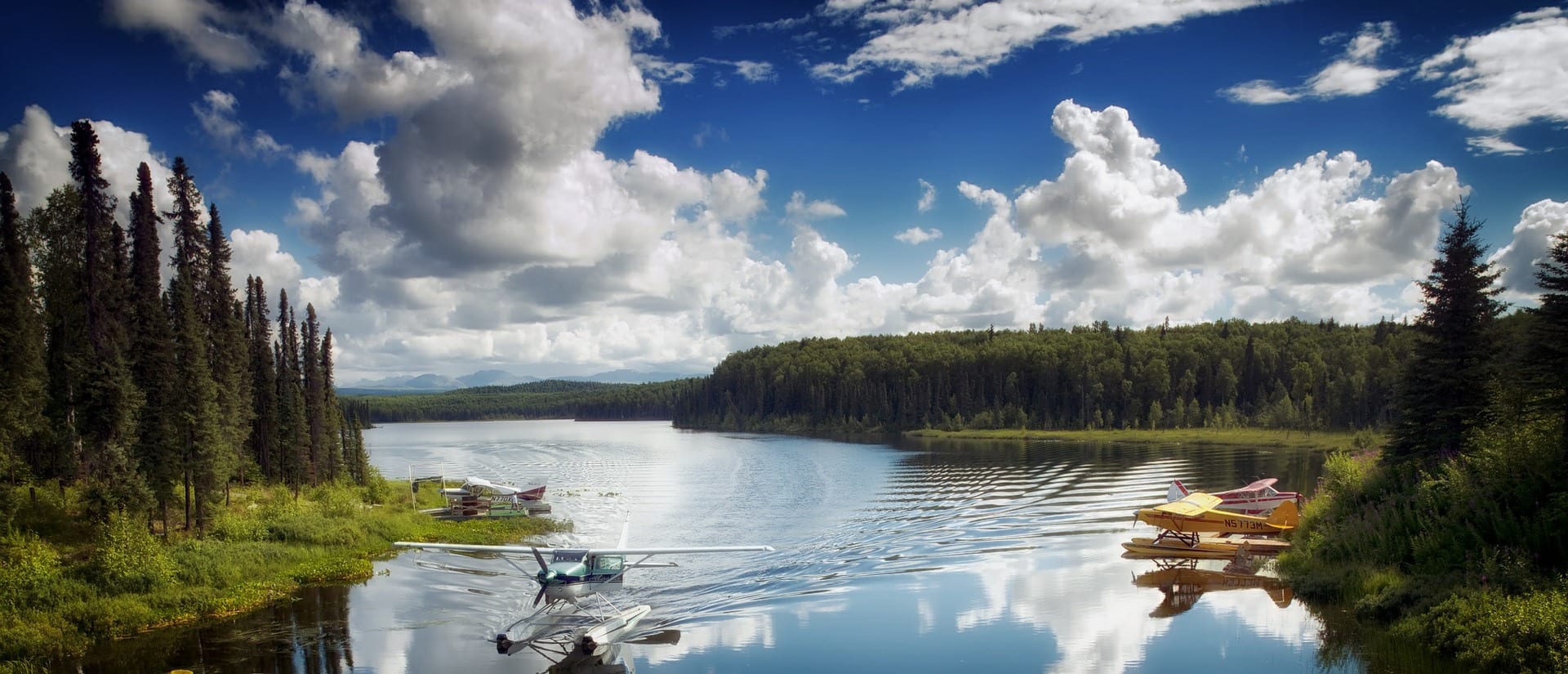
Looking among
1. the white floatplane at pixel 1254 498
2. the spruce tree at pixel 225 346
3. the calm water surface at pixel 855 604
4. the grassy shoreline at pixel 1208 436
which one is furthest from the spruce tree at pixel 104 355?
the grassy shoreline at pixel 1208 436

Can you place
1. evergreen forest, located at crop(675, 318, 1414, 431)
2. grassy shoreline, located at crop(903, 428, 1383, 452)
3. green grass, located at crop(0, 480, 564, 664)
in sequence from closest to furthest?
1. green grass, located at crop(0, 480, 564, 664)
2. grassy shoreline, located at crop(903, 428, 1383, 452)
3. evergreen forest, located at crop(675, 318, 1414, 431)

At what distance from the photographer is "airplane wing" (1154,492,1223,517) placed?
29438 millimetres

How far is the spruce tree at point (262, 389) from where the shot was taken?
4775 cm

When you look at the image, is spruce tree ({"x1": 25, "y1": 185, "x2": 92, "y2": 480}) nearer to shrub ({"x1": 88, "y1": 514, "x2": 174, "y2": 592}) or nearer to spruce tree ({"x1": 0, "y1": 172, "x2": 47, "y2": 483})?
spruce tree ({"x1": 0, "y1": 172, "x2": 47, "y2": 483})

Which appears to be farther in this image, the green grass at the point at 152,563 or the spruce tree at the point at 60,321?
the spruce tree at the point at 60,321

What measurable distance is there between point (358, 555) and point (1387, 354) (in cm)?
10344

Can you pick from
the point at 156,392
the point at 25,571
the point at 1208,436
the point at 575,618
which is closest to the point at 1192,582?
the point at 575,618

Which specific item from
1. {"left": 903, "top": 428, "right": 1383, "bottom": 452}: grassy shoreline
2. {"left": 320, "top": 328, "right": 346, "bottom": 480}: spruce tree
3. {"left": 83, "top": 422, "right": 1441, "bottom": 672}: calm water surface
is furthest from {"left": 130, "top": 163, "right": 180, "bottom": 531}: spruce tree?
{"left": 903, "top": 428, "right": 1383, "bottom": 452}: grassy shoreline

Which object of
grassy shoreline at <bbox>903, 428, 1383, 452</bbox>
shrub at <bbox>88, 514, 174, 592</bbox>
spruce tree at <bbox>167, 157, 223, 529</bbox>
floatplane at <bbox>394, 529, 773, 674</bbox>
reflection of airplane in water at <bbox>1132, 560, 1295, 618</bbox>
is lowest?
grassy shoreline at <bbox>903, 428, 1383, 452</bbox>

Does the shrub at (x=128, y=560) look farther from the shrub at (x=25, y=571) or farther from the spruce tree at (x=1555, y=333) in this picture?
the spruce tree at (x=1555, y=333)

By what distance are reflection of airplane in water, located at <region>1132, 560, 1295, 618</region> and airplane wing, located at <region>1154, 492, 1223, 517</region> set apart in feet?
5.47

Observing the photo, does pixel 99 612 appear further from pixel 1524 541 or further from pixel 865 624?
pixel 1524 541

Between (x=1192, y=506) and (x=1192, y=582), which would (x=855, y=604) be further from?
(x=1192, y=506)

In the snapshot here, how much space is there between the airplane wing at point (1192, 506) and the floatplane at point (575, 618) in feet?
53.4
